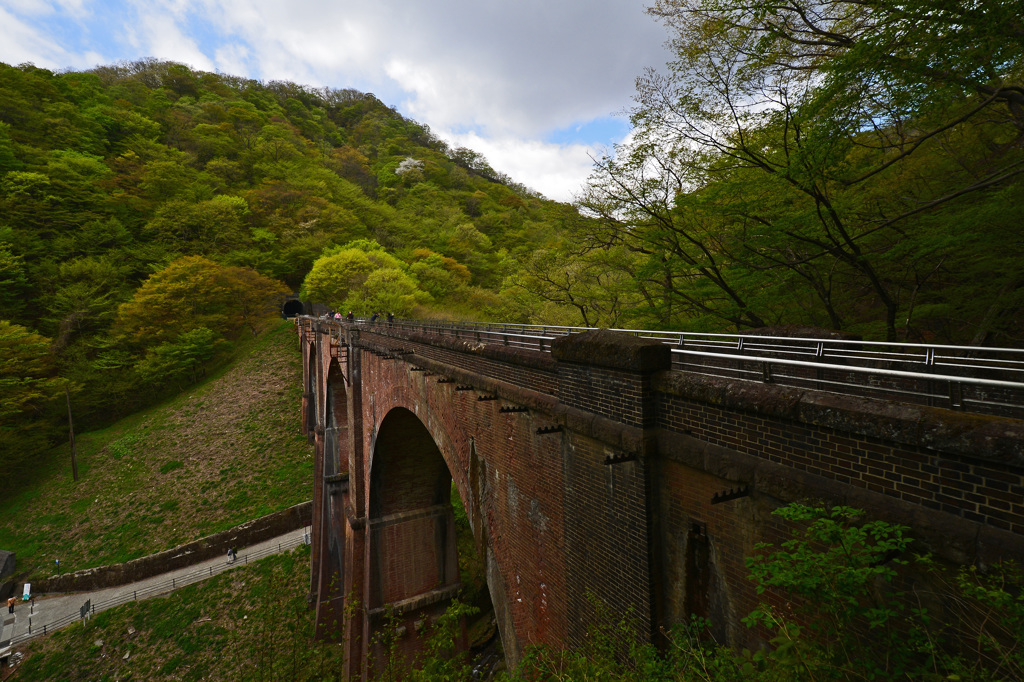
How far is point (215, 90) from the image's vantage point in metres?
73.9

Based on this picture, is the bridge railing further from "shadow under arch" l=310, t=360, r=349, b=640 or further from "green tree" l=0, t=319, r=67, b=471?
"green tree" l=0, t=319, r=67, b=471

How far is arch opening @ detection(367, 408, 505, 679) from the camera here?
14.3 meters

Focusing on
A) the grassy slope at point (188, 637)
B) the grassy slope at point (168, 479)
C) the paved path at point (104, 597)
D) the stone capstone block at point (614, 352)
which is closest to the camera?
the stone capstone block at point (614, 352)

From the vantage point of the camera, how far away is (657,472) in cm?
405

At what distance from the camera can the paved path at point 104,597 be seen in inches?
763

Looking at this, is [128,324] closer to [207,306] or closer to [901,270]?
[207,306]

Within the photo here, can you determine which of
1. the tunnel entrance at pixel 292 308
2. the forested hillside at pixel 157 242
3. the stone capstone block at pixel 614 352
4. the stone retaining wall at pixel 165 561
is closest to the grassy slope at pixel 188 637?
the stone retaining wall at pixel 165 561

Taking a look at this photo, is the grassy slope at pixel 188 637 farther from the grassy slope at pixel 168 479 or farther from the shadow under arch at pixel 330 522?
the grassy slope at pixel 168 479

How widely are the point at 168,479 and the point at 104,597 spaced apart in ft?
23.5

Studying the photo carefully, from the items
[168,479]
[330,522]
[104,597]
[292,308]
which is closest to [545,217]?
[330,522]

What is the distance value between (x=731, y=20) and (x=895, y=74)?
4.05 m

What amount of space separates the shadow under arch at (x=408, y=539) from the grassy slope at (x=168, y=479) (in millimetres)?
13048

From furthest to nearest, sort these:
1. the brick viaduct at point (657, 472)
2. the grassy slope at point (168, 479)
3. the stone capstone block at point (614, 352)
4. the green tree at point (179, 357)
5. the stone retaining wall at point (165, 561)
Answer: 1. the green tree at point (179, 357)
2. the grassy slope at point (168, 479)
3. the stone retaining wall at point (165, 561)
4. the stone capstone block at point (614, 352)
5. the brick viaduct at point (657, 472)

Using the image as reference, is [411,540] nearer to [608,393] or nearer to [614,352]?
[608,393]
